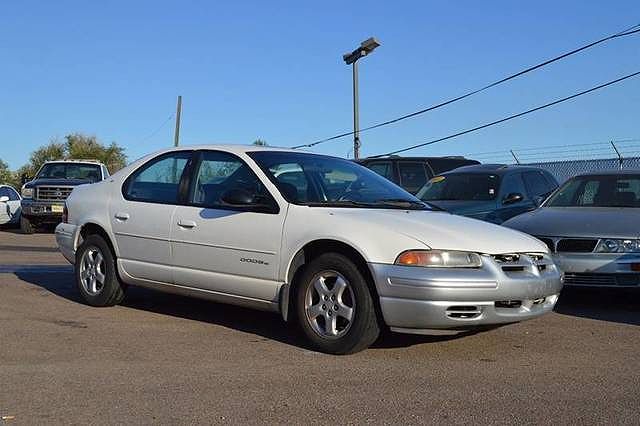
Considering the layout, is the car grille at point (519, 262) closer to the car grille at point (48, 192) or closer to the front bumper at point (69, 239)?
the front bumper at point (69, 239)

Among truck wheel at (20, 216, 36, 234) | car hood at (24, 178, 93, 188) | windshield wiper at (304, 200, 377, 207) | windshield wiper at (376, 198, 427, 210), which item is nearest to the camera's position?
windshield wiper at (304, 200, 377, 207)

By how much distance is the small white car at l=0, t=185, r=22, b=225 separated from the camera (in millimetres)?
20781

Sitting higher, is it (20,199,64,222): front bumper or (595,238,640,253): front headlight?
(20,199,64,222): front bumper

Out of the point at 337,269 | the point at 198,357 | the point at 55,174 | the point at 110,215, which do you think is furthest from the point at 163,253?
the point at 55,174

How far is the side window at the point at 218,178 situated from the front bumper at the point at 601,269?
10.0 ft

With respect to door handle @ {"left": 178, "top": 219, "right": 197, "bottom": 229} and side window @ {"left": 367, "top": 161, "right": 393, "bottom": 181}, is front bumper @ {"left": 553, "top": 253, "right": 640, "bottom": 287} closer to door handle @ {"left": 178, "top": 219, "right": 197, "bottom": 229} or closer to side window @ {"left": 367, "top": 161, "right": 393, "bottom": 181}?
door handle @ {"left": 178, "top": 219, "right": 197, "bottom": 229}

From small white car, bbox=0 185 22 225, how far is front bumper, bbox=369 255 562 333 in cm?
1772

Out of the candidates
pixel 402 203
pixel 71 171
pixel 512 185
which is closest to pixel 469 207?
pixel 512 185

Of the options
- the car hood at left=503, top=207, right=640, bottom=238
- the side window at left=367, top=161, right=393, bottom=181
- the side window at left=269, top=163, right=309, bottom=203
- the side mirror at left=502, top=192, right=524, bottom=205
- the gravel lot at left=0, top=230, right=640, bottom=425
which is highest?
the side window at left=367, top=161, right=393, bottom=181

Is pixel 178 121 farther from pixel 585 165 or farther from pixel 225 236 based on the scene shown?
pixel 225 236

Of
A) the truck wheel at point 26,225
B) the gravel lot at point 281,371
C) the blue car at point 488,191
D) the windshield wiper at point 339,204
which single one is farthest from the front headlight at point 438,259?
the truck wheel at point 26,225

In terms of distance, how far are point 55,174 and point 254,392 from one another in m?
16.8

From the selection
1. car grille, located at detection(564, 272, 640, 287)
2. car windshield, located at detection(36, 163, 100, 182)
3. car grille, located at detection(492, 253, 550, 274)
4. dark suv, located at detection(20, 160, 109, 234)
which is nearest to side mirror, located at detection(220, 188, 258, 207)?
car grille, located at detection(492, 253, 550, 274)

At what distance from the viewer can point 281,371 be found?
521 cm
